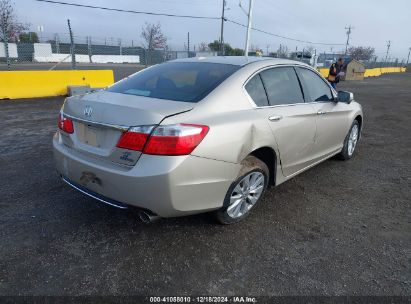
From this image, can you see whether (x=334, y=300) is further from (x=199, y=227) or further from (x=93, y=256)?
(x=93, y=256)

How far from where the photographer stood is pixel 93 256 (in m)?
2.64

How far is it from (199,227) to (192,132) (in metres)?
1.08

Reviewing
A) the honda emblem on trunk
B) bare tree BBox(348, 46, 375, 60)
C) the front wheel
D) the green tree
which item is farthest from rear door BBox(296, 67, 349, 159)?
bare tree BBox(348, 46, 375, 60)

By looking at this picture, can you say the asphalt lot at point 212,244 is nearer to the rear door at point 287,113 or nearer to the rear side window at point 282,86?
the rear door at point 287,113

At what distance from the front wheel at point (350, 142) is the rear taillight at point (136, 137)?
3.65 m

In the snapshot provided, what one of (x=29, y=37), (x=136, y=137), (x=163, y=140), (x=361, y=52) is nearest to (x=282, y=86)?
(x=163, y=140)

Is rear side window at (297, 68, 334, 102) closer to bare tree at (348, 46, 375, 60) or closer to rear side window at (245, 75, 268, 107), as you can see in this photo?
rear side window at (245, 75, 268, 107)

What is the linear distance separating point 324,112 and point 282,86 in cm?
84

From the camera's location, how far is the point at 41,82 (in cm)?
1059

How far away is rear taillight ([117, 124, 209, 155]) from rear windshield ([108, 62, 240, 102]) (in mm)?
460

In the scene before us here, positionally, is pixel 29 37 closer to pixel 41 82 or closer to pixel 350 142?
pixel 41 82

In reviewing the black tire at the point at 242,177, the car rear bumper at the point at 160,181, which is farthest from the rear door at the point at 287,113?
the car rear bumper at the point at 160,181

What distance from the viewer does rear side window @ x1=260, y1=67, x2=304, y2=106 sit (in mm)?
3354

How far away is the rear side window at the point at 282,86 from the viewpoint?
3354mm
